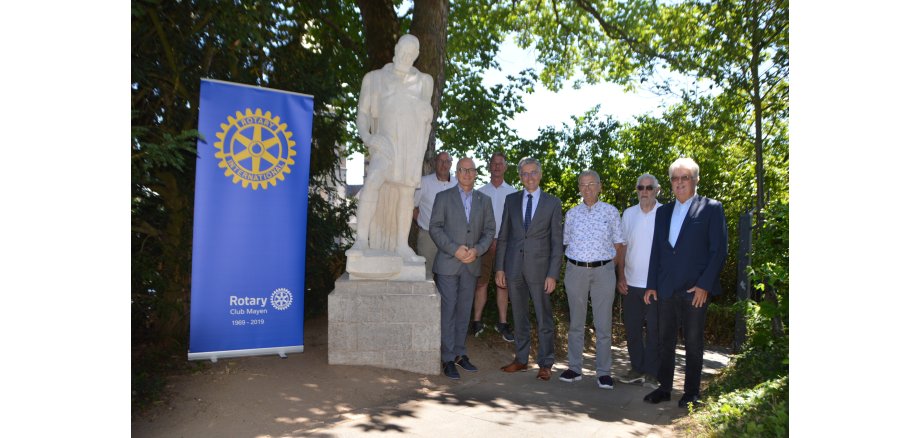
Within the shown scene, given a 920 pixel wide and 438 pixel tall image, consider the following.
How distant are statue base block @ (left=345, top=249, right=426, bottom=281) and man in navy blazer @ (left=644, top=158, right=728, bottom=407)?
202 cm

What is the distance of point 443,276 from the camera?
578 centimetres

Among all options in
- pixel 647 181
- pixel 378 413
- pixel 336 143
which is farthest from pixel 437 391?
pixel 336 143

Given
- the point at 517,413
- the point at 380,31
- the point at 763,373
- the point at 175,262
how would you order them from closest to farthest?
the point at 517,413
the point at 763,373
the point at 175,262
the point at 380,31

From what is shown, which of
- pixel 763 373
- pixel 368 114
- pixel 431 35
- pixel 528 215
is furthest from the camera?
pixel 431 35

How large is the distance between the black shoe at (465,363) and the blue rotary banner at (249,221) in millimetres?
1492

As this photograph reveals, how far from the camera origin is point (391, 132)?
566 cm

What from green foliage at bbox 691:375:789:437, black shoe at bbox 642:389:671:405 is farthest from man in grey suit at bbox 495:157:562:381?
green foliage at bbox 691:375:789:437

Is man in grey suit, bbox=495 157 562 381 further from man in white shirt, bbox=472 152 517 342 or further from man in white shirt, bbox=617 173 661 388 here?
man in white shirt, bbox=472 152 517 342

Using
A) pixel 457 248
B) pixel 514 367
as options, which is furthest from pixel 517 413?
pixel 457 248

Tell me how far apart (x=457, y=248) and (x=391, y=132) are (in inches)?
46.9

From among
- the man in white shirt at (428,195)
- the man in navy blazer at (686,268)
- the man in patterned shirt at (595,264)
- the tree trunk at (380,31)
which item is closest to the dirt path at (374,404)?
the man in navy blazer at (686,268)

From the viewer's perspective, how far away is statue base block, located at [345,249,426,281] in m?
5.49

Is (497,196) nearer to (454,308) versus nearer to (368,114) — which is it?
(454,308)

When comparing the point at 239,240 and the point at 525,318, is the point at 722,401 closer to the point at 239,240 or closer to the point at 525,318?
the point at 525,318
